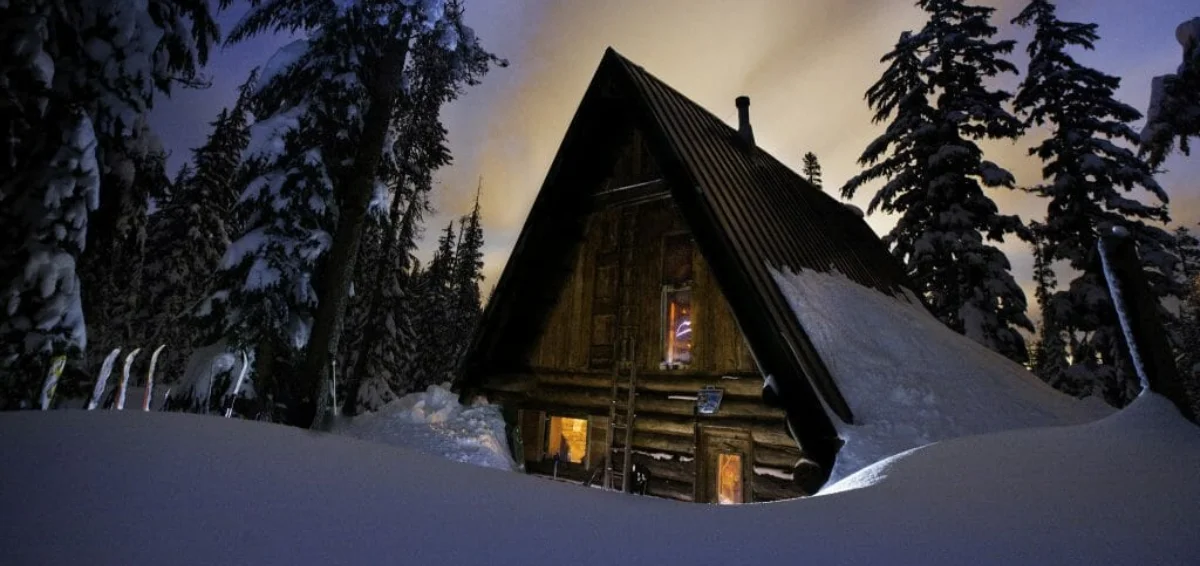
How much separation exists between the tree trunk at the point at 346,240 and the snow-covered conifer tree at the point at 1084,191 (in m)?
19.7

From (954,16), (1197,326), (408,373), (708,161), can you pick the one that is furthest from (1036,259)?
(408,373)

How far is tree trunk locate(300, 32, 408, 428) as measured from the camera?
30.9 ft

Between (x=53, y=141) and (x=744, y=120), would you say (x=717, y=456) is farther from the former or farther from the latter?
(x=53, y=141)

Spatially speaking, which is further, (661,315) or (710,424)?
(661,315)

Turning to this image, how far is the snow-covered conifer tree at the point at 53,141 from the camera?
7102 mm

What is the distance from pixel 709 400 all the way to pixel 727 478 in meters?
3.02

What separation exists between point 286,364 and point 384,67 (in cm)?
654

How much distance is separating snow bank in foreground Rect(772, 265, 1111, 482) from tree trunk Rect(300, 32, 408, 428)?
8171 millimetres

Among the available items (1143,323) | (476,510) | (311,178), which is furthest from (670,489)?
(311,178)

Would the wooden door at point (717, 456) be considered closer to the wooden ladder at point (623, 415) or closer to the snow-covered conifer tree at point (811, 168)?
the wooden ladder at point (623, 415)

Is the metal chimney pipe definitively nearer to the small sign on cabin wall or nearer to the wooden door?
the small sign on cabin wall

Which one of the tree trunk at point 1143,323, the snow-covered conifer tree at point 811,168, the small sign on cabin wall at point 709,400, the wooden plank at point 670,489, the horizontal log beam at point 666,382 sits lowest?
the wooden plank at point 670,489

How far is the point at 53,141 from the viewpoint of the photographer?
7.62 metres

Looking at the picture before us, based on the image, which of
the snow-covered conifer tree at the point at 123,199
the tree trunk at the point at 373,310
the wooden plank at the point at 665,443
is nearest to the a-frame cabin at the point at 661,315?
the wooden plank at the point at 665,443
